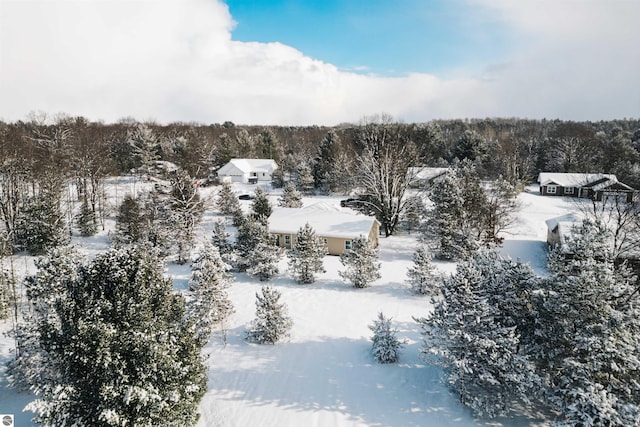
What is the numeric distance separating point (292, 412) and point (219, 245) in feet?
53.9

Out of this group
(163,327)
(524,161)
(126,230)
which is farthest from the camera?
(524,161)

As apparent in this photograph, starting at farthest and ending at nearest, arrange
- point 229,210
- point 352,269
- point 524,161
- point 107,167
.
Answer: point 524,161 < point 229,210 < point 107,167 < point 352,269

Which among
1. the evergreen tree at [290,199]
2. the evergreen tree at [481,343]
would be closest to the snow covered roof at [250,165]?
the evergreen tree at [290,199]

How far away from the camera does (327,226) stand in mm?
32250

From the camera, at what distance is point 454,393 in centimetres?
1360

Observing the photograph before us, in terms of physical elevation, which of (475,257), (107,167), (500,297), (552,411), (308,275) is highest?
(107,167)

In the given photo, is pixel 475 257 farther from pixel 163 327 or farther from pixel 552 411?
pixel 163 327

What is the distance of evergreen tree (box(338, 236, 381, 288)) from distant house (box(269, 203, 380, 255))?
227 inches

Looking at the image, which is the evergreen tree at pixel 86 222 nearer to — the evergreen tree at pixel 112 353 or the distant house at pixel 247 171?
the evergreen tree at pixel 112 353

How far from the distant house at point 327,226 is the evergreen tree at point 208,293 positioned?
11441 mm

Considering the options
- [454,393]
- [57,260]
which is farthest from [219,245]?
[454,393]

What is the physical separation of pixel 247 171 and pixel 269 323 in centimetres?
5260

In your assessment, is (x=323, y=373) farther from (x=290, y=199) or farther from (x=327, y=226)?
(x=290, y=199)

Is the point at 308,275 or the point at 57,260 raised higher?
the point at 57,260
